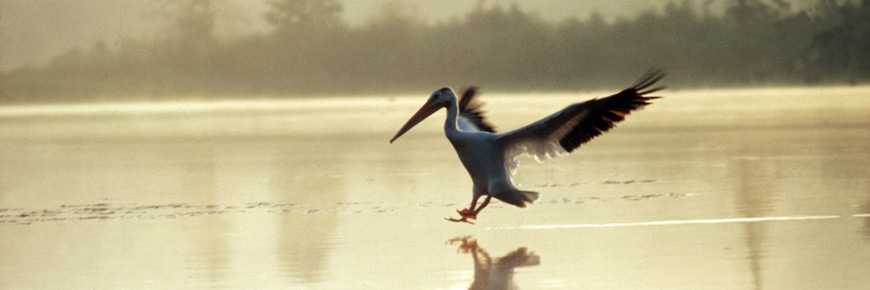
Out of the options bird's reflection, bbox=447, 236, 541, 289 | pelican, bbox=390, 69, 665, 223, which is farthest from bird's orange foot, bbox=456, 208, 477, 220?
bird's reflection, bbox=447, 236, 541, 289

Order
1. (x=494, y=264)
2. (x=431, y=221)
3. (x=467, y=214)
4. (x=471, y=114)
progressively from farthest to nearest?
(x=471, y=114) → (x=431, y=221) → (x=467, y=214) → (x=494, y=264)

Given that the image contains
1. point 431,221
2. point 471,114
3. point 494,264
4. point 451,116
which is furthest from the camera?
point 471,114

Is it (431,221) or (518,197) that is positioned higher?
(518,197)

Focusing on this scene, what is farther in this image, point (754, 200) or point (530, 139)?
point (754, 200)

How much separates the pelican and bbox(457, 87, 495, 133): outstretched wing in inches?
28.0

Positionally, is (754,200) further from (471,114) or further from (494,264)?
(494,264)

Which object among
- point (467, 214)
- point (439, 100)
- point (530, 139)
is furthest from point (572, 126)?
point (439, 100)

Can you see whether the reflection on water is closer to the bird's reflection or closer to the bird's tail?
the bird's reflection

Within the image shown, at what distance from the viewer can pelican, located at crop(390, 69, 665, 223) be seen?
8.36m

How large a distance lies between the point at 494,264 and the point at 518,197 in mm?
1402

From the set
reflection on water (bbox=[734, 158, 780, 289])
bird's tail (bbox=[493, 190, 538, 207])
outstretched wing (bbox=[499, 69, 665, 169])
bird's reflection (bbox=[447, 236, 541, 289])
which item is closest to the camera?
bird's reflection (bbox=[447, 236, 541, 289])

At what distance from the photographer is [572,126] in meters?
8.51

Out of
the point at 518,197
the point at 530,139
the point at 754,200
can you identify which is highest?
the point at 530,139

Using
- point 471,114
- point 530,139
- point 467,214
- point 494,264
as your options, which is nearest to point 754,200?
point 471,114
